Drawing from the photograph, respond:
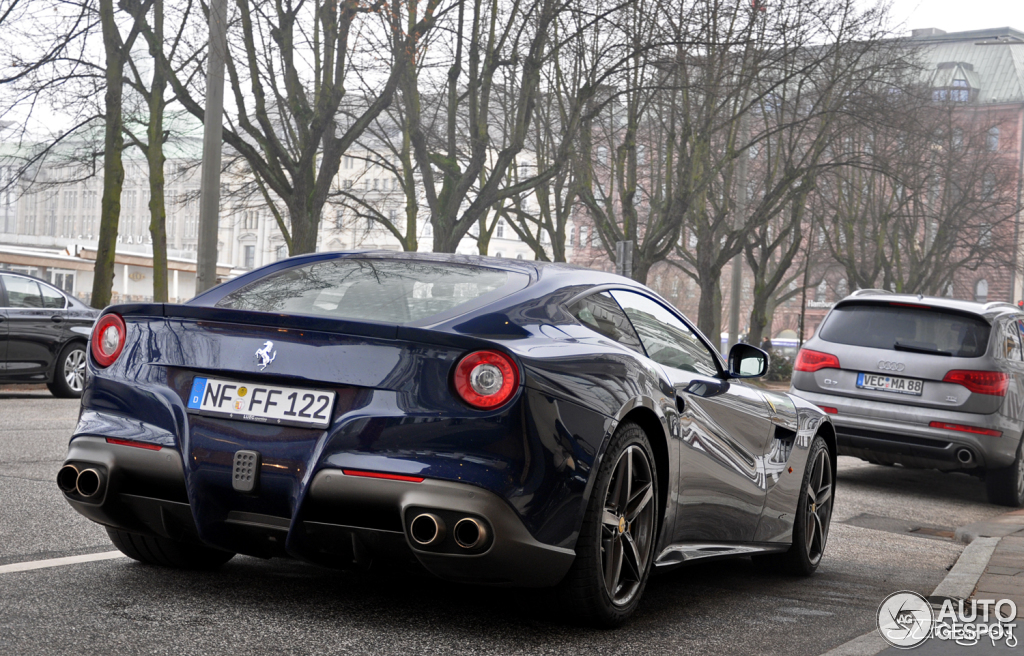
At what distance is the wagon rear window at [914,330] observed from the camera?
1046 cm

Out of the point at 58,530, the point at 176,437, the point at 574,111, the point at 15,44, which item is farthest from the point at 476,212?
the point at 176,437

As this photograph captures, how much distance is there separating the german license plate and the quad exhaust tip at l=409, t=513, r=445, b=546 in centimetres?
42

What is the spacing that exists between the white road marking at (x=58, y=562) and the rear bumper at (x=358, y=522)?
0.79 meters

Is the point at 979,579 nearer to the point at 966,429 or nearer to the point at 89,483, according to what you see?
the point at 89,483

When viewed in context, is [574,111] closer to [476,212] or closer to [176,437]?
[476,212]

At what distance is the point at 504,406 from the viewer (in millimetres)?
3777

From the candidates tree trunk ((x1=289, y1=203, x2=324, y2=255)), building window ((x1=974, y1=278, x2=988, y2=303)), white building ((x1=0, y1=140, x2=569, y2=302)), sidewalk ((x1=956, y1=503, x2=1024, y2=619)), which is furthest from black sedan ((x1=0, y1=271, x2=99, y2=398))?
building window ((x1=974, y1=278, x2=988, y2=303))

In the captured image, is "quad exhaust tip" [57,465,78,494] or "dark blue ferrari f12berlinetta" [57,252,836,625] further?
"quad exhaust tip" [57,465,78,494]

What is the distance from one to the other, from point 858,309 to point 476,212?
12743 millimetres

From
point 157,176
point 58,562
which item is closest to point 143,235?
point 157,176

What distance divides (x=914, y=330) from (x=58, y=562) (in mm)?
7760

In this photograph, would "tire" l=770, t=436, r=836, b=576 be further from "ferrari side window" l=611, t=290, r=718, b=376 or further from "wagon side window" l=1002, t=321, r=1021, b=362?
"wagon side window" l=1002, t=321, r=1021, b=362

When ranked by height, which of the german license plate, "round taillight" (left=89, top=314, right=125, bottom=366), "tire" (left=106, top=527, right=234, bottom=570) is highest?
"round taillight" (left=89, top=314, right=125, bottom=366)

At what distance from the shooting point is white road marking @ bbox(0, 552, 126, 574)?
466cm
